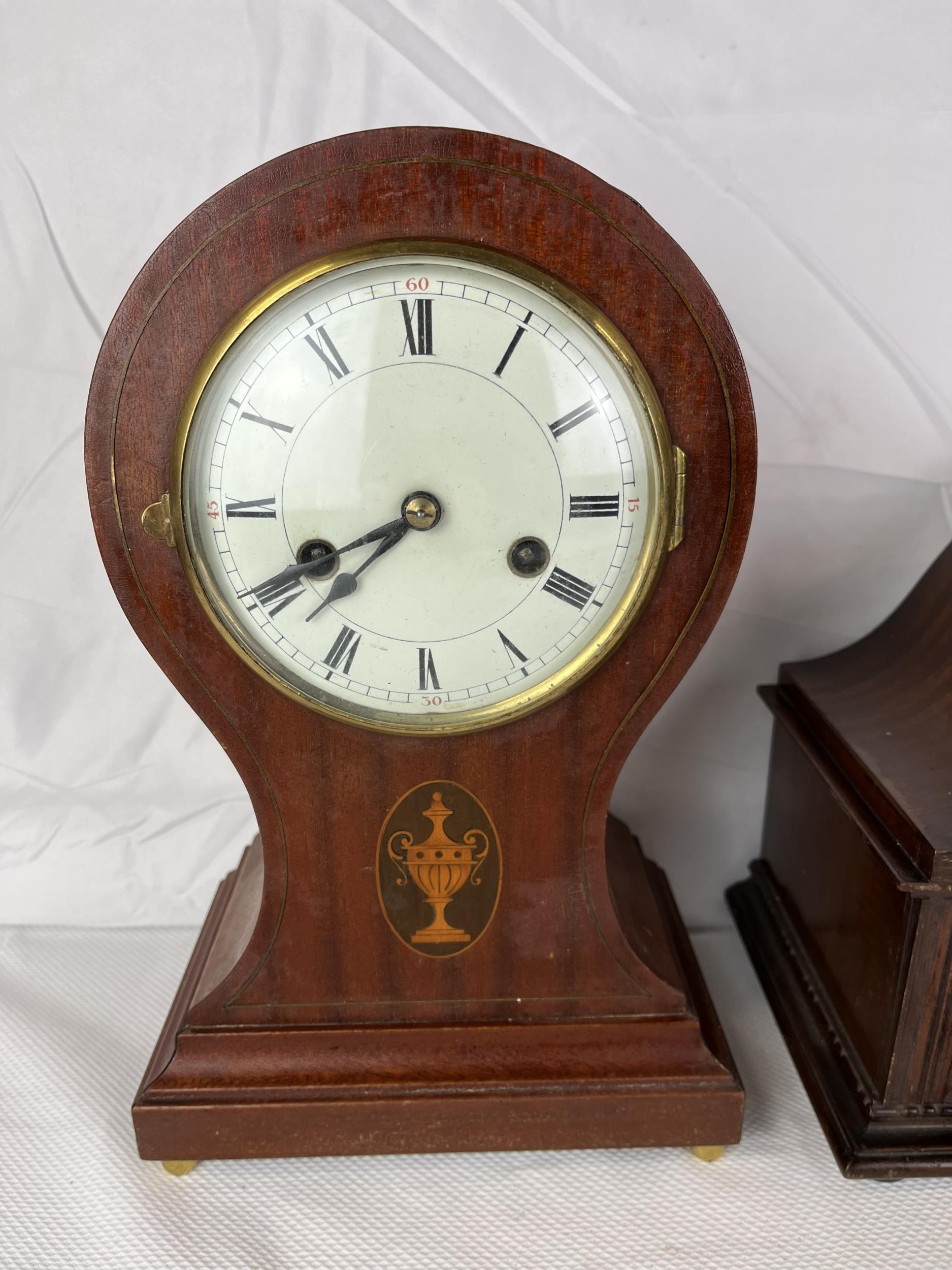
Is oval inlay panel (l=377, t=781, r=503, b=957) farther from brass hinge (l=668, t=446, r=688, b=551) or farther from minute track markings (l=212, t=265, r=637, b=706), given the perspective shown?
brass hinge (l=668, t=446, r=688, b=551)

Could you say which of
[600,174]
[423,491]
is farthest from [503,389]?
[600,174]

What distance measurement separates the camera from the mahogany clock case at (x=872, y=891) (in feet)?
3.68

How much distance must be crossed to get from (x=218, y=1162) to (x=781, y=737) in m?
0.91

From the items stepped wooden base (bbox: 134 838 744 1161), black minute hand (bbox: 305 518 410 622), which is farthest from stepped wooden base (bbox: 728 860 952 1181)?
black minute hand (bbox: 305 518 410 622)

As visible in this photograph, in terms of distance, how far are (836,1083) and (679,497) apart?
74 centimetres

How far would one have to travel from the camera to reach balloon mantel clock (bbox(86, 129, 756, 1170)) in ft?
3.07

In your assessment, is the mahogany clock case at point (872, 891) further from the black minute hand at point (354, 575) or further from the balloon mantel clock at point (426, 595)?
the black minute hand at point (354, 575)

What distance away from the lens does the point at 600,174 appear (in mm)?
1417

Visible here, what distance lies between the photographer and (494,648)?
1.04m

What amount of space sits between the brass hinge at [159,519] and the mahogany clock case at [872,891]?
2.60 ft

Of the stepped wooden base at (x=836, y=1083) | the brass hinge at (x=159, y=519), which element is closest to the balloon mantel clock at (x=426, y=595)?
the brass hinge at (x=159, y=519)

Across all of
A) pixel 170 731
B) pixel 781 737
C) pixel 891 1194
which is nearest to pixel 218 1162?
pixel 170 731

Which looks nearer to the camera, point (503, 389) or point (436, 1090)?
point (503, 389)

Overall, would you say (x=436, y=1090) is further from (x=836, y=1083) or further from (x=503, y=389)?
(x=503, y=389)
